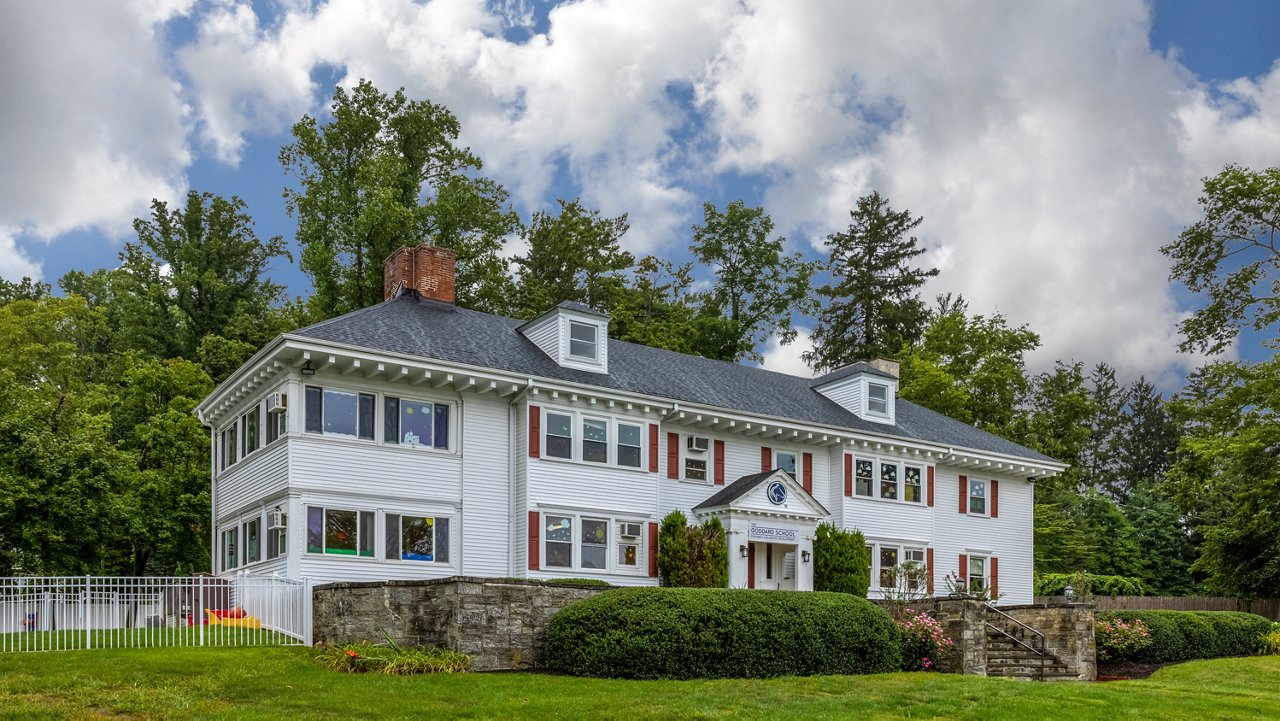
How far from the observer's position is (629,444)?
2698 centimetres

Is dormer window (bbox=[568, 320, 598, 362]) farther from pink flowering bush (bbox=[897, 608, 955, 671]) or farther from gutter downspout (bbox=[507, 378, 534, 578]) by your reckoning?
pink flowering bush (bbox=[897, 608, 955, 671])

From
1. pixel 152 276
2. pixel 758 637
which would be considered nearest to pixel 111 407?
pixel 152 276

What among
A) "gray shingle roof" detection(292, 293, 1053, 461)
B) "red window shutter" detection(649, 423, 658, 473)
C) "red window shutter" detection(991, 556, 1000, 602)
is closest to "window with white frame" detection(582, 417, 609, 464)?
"gray shingle roof" detection(292, 293, 1053, 461)

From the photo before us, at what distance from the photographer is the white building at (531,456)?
2323 cm

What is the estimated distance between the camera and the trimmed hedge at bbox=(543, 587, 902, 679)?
1769 centimetres

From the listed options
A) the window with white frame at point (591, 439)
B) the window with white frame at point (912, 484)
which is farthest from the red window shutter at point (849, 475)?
the window with white frame at point (591, 439)

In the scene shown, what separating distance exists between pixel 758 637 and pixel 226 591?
36.2 feet

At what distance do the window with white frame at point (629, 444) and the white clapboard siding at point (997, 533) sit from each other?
10.5 meters

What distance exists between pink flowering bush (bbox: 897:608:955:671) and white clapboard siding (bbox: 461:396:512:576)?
8635 millimetres

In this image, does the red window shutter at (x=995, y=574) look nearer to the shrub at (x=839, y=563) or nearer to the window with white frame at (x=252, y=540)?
the shrub at (x=839, y=563)

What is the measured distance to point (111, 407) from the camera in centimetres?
3981

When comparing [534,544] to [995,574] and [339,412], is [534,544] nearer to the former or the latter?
[339,412]

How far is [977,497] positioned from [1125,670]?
9.57 metres

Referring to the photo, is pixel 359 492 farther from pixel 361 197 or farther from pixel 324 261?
pixel 361 197
